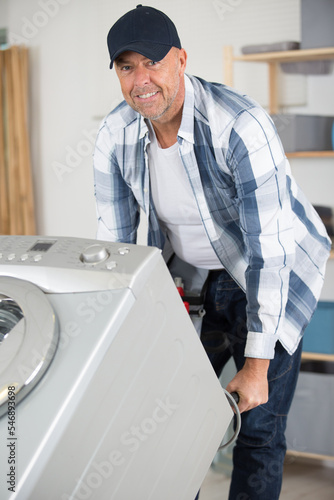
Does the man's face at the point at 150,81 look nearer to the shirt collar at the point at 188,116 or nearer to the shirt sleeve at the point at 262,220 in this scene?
the shirt collar at the point at 188,116

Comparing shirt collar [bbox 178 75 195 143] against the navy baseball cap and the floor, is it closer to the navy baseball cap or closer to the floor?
the navy baseball cap

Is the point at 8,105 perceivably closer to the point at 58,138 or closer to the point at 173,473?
the point at 58,138

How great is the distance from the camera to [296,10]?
264 centimetres

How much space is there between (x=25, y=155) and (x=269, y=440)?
2420 millimetres

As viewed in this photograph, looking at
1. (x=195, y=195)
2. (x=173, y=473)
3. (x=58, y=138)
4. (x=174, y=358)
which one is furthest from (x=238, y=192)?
(x=58, y=138)

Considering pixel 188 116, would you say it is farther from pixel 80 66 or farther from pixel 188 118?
pixel 80 66

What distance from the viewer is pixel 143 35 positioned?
3.60 ft

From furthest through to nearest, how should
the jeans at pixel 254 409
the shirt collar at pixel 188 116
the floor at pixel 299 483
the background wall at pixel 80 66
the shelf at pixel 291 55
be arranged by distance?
the background wall at pixel 80 66 → the shelf at pixel 291 55 → the floor at pixel 299 483 → the jeans at pixel 254 409 → the shirt collar at pixel 188 116

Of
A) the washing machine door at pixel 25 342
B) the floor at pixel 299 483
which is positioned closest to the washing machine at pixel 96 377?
the washing machine door at pixel 25 342

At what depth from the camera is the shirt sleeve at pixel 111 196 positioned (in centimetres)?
137

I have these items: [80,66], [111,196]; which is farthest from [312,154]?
[80,66]

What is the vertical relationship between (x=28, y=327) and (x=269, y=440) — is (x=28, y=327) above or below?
above

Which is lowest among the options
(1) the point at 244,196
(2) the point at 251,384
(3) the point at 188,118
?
(2) the point at 251,384

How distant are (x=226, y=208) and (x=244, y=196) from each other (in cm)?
11
